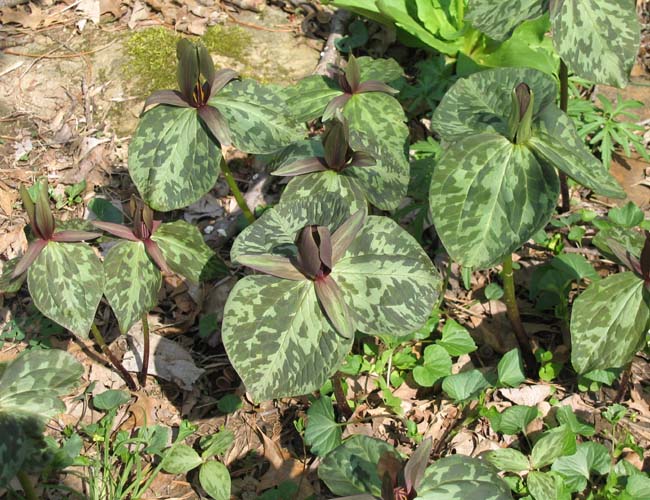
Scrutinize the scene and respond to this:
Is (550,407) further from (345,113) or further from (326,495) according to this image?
(345,113)

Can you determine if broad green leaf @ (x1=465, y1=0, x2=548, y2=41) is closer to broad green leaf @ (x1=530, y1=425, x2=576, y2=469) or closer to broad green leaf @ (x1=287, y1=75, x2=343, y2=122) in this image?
broad green leaf @ (x1=287, y1=75, x2=343, y2=122)

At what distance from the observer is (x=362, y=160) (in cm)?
226

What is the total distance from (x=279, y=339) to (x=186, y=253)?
698 millimetres

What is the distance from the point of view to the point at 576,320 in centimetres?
212

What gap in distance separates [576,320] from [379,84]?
1.04m

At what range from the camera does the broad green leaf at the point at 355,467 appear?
5.85 ft

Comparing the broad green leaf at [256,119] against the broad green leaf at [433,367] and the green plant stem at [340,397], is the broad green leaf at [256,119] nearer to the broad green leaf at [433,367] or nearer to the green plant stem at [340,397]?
the green plant stem at [340,397]

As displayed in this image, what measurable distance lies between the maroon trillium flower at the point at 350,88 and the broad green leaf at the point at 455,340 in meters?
0.89

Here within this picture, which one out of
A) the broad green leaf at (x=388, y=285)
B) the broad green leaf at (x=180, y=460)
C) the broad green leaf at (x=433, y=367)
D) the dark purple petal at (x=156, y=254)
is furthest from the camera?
the broad green leaf at (x=433, y=367)

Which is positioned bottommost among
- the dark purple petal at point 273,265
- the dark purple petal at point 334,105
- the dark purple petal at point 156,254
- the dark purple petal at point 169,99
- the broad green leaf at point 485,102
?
the dark purple petal at point 156,254

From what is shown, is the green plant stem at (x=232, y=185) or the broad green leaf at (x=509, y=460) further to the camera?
the green plant stem at (x=232, y=185)

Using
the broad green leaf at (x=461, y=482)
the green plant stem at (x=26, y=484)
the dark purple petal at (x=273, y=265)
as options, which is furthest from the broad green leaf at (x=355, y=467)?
the green plant stem at (x=26, y=484)

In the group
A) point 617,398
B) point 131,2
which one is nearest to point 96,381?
point 617,398

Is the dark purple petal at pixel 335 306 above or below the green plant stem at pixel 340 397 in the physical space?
above
